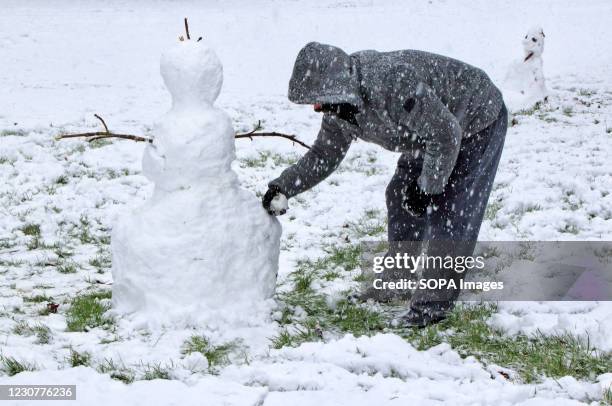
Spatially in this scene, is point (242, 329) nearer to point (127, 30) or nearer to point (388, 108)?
point (388, 108)

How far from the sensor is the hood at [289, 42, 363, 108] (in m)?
2.97

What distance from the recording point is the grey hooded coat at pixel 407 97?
2992mm

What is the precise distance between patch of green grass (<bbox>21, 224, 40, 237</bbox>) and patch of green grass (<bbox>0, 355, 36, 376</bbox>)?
8.25ft

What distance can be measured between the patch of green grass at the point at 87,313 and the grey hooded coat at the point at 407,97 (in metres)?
1.65

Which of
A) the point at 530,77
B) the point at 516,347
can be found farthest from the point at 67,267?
the point at 530,77

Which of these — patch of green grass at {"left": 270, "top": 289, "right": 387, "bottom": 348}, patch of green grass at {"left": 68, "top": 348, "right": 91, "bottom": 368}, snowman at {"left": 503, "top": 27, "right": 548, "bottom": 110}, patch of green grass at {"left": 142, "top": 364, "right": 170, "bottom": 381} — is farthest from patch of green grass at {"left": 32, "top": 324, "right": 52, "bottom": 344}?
snowman at {"left": 503, "top": 27, "right": 548, "bottom": 110}

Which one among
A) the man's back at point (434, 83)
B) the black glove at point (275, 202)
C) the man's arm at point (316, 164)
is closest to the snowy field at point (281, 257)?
the black glove at point (275, 202)

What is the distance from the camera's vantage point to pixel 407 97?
306cm

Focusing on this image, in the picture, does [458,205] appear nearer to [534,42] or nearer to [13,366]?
[13,366]

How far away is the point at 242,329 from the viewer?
3.39m

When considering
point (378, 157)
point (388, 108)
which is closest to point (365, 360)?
point (388, 108)

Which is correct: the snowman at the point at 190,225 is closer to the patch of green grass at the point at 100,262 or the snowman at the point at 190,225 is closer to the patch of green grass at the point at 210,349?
the patch of green grass at the point at 210,349

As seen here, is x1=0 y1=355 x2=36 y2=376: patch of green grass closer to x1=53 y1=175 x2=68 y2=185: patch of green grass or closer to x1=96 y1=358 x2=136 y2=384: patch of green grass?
x1=96 y1=358 x2=136 y2=384: patch of green grass

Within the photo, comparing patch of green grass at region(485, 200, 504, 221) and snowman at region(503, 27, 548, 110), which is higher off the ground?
snowman at region(503, 27, 548, 110)
